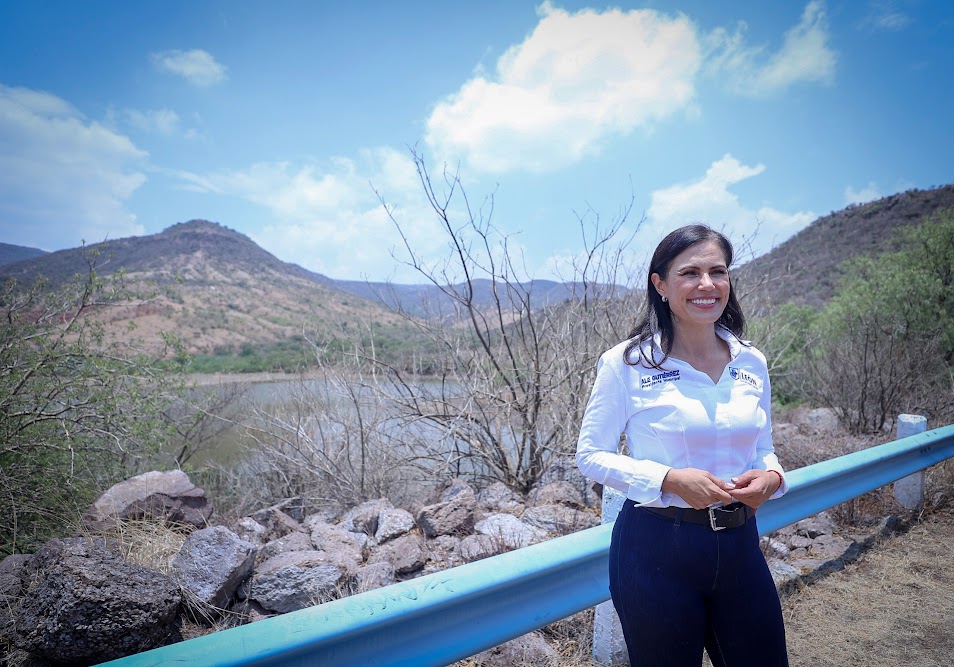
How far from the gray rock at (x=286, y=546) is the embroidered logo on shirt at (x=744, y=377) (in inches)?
130

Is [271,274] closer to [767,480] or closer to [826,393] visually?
[826,393]

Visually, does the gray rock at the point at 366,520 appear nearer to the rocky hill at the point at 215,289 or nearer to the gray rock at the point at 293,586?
the gray rock at the point at 293,586

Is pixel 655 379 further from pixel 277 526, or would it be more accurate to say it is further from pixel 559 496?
pixel 277 526

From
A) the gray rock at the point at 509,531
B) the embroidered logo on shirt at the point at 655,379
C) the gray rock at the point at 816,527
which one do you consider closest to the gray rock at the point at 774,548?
the gray rock at the point at 816,527

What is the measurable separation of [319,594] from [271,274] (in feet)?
301

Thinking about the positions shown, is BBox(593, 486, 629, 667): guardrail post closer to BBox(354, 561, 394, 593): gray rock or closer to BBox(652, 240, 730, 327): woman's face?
BBox(652, 240, 730, 327): woman's face

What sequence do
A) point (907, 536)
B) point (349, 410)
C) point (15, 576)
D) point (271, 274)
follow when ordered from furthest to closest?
point (271, 274), point (349, 410), point (907, 536), point (15, 576)

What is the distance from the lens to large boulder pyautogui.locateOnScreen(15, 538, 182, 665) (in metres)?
2.42

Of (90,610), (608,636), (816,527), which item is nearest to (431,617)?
(608,636)

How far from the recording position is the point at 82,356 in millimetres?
7781

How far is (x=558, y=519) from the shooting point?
173 inches

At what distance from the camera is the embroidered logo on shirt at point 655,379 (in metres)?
1.74

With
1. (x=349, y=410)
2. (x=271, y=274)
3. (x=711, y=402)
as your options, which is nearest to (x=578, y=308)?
(x=349, y=410)

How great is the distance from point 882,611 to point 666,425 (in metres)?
2.58
